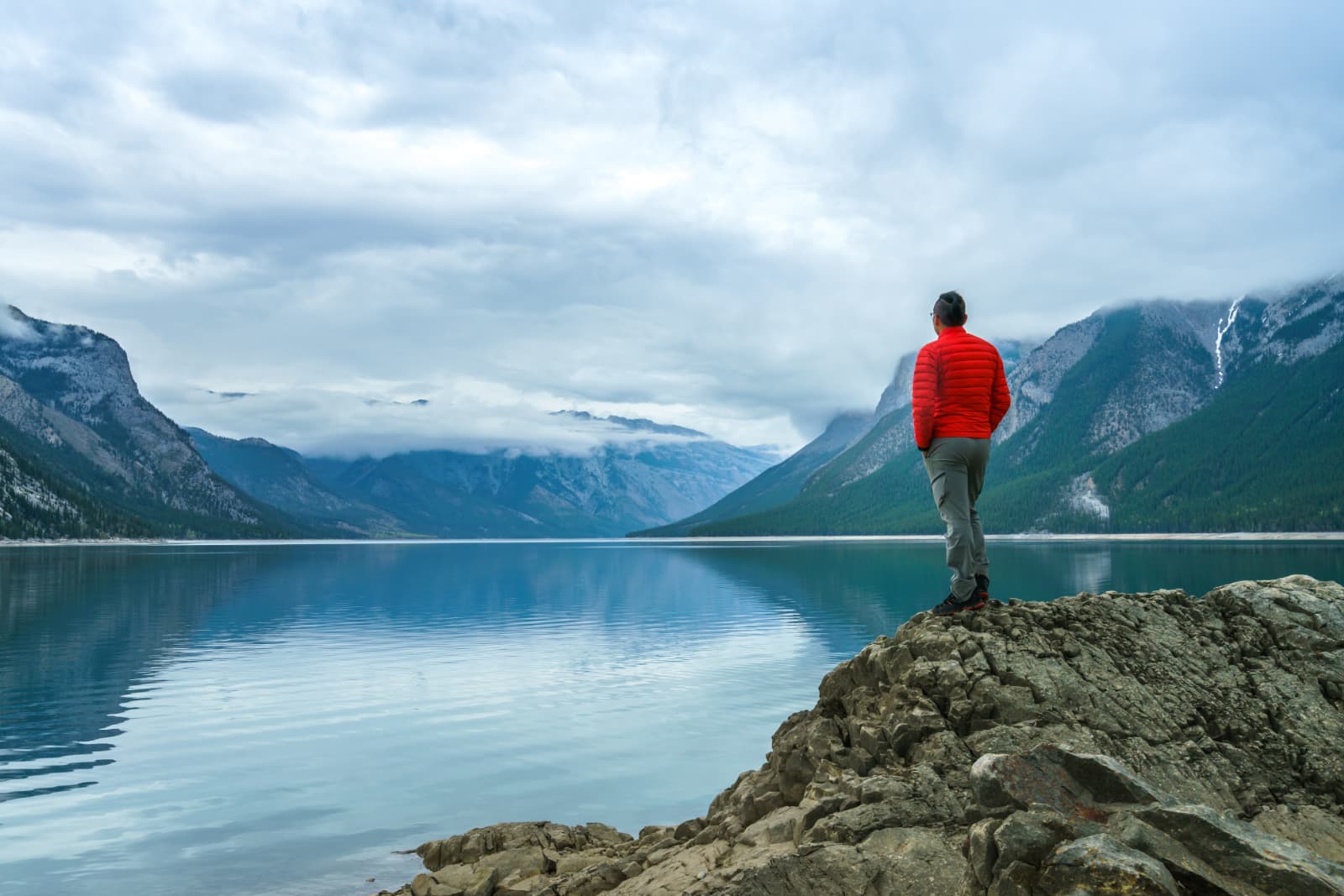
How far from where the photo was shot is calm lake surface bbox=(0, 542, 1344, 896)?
14508 millimetres

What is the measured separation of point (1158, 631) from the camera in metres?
11.2

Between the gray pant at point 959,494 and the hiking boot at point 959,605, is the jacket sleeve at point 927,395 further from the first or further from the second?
the hiking boot at point 959,605

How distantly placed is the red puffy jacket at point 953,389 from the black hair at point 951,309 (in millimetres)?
325

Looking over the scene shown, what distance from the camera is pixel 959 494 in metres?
11.3

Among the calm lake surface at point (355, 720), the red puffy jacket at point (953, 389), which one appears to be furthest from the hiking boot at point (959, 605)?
the calm lake surface at point (355, 720)

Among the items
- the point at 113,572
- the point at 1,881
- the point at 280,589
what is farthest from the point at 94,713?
the point at 113,572

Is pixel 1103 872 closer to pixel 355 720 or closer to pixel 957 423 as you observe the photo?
pixel 957 423

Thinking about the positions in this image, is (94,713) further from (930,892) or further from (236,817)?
→ (930,892)

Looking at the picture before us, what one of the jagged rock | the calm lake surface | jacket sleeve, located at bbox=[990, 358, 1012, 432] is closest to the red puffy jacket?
jacket sleeve, located at bbox=[990, 358, 1012, 432]

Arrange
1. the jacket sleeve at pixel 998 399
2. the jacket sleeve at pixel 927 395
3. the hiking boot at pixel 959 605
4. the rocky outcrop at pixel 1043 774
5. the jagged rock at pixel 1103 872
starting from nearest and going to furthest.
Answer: the jagged rock at pixel 1103 872
the rocky outcrop at pixel 1043 774
the jacket sleeve at pixel 927 395
the hiking boot at pixel 959 605
the jacket sleeve at pixel 998 399

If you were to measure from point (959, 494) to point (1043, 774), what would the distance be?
13.2ft

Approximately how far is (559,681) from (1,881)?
58.2 feet

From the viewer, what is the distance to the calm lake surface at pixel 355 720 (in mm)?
14508

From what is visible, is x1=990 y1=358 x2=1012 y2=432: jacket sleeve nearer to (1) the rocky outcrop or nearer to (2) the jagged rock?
(1) the rocky outcrop
